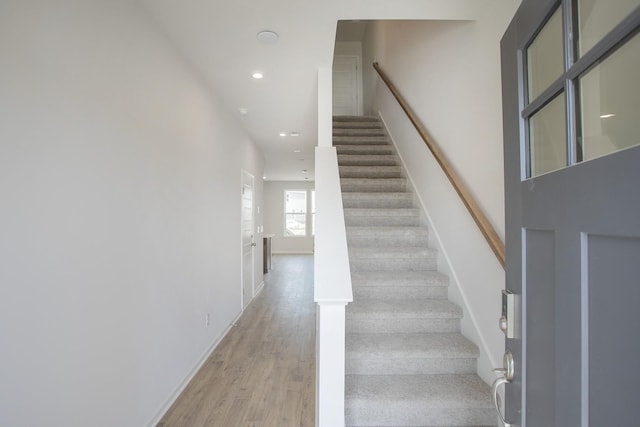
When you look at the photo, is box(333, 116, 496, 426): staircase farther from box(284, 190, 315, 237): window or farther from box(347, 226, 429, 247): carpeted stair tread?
box(284, 190, 315, 237): window

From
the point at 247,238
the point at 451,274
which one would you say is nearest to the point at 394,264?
the point at 451,274

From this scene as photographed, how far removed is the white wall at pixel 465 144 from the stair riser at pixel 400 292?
11 cm

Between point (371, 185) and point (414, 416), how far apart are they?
2324 mm

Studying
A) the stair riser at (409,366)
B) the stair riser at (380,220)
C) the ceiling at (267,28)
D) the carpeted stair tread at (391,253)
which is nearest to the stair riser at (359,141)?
the ceiling at (267,28)

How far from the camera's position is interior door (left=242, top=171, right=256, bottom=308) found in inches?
178

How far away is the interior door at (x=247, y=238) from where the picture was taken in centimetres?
453

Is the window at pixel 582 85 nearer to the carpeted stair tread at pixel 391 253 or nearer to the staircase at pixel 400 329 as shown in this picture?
the staircase at pixel 400 329

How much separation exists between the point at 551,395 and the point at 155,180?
86.8 inches

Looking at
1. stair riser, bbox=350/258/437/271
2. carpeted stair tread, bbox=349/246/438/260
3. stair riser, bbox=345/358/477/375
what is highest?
→ carpeted stair tread, bbox=349/246/438/260

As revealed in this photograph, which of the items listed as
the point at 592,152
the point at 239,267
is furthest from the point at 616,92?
the point at 239,267

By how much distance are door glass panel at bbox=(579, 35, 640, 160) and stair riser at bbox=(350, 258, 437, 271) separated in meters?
2.10

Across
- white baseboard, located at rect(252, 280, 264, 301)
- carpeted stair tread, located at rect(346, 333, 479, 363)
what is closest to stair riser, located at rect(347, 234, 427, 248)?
carpeted stair tread, located at rect(346, 333, 479, 363)

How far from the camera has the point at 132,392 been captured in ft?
5.65

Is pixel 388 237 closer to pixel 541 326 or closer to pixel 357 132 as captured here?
pixel 541 326
